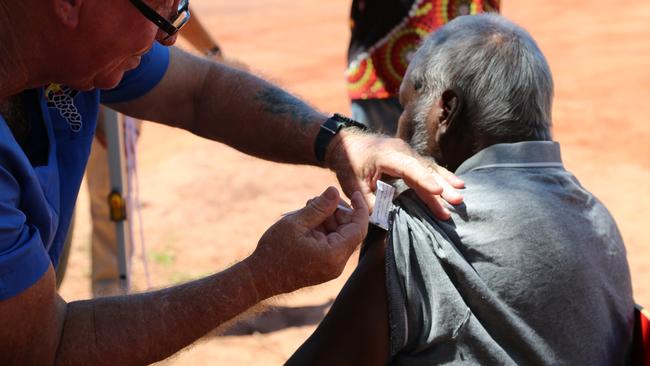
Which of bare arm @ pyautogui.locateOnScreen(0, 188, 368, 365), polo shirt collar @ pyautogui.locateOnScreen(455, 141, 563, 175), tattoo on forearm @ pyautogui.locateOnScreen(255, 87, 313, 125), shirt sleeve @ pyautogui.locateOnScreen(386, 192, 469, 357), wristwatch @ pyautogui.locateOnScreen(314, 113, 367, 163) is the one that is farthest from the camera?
tattoo on forearm @ pyautogui.locateOnScreen(255, 87, 313, 125)

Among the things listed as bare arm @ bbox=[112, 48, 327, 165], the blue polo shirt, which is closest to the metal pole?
bare arm @ bbox=[112, 48, 327, 165]

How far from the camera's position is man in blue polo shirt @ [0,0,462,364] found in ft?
5.91

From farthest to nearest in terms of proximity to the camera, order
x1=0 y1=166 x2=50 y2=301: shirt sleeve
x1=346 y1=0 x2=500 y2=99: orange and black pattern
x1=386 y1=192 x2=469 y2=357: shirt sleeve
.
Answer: x1=346 y1=0 x2=500 y2=99: orange and black pattern
x1=386 y1=192 x2=469 y2=357: shirt sleeve
x1=0 y1=166 x2=50 y2=301: shirt sleeve

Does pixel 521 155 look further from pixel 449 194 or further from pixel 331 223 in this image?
pixel 331 223

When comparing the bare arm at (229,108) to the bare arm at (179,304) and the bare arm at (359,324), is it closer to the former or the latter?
the bare arm at (359,324)

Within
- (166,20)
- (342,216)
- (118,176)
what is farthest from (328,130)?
(118,176)

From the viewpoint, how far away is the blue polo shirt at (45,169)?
5.75ft

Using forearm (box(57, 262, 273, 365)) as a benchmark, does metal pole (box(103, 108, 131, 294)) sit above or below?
below

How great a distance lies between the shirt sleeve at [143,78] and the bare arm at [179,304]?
995 millimetres

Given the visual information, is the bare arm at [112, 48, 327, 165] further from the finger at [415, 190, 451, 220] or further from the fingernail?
the fingernail

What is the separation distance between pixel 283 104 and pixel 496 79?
77cm

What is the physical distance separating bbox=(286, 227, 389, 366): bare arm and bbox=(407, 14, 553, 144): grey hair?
0.46 meters

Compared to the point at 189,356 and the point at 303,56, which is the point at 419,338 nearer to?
the point at 189,356

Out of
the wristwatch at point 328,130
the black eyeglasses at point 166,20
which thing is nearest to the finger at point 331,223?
the black eyeglasses at point 166,20
